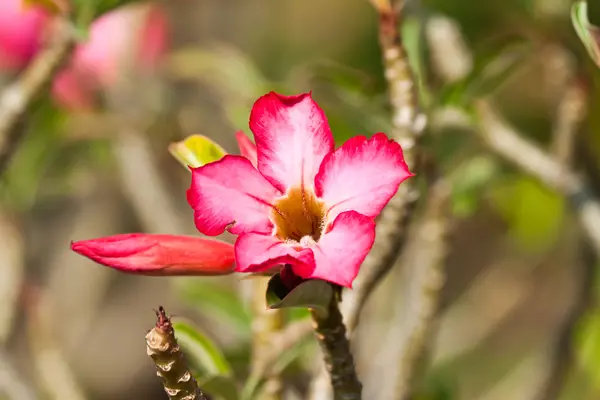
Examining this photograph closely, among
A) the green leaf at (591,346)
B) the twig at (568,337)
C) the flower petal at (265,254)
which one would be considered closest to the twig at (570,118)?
the twig at (568,337)

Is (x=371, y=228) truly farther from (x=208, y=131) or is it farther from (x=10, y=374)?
(x=208, y=131)

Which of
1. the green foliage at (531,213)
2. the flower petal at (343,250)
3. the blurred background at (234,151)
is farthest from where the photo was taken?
the green foliage at (531,213)

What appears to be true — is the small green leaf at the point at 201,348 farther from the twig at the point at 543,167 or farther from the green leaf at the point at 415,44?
the twig at the point at 543,167

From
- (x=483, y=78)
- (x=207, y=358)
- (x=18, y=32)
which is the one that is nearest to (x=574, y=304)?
(x=483, y=78)

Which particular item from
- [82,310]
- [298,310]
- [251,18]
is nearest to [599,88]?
[298,310]

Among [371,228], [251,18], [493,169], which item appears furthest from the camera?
[251,18]

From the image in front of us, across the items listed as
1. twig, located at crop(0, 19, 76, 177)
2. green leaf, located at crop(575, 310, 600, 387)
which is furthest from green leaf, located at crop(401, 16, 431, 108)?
green leaf, located at crop(575, 310, 600, 387)
